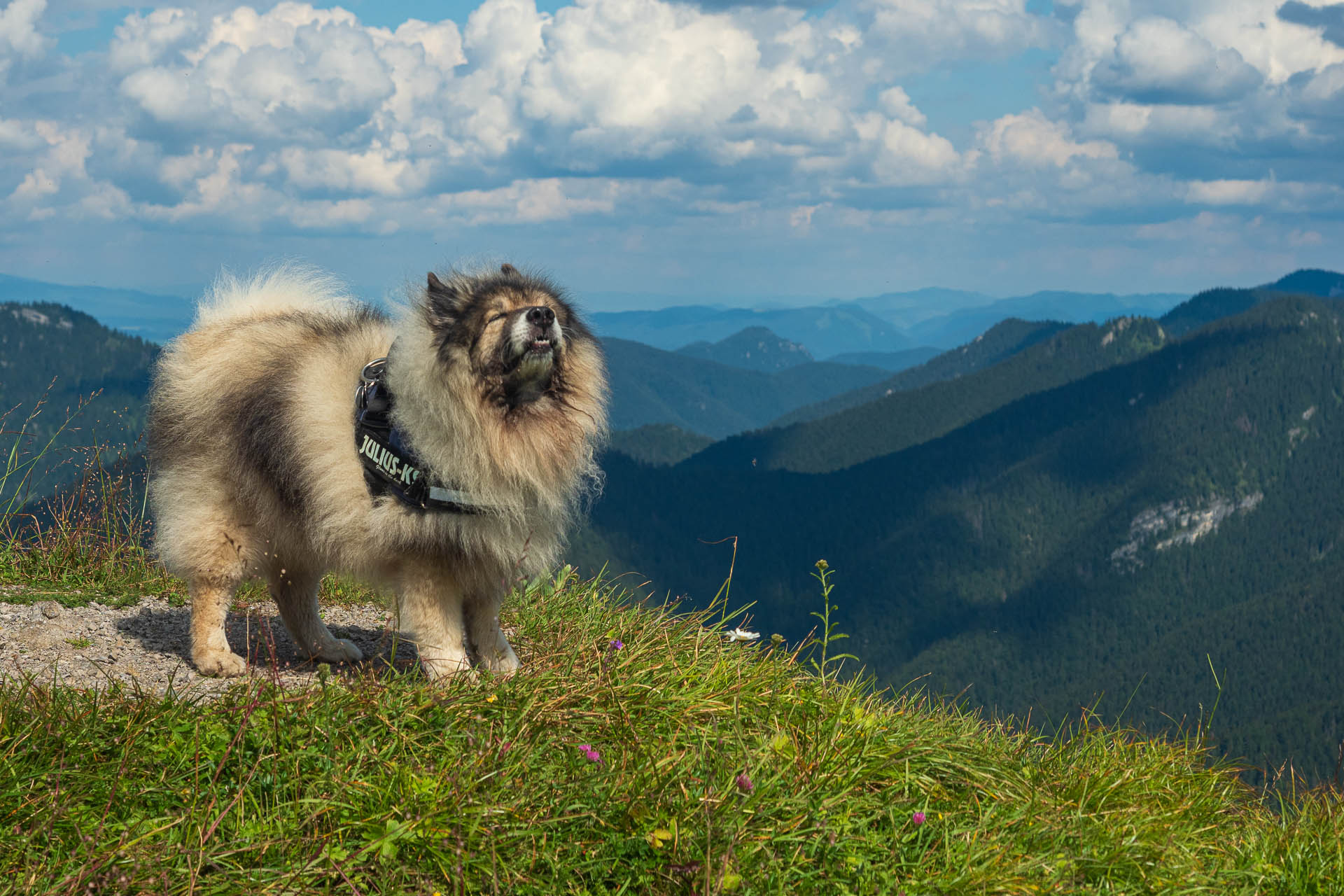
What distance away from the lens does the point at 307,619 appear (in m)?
6.41

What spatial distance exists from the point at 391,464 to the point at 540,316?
43.8 inches

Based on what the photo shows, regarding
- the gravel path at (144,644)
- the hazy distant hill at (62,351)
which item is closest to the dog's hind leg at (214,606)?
the gravel path at (144,644)

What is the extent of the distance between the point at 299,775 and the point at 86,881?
2.43 ft

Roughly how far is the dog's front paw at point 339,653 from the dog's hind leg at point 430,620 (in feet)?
4.77

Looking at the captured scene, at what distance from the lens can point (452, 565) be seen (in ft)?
17.1

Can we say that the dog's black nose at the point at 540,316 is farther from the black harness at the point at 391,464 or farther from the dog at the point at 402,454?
the black harness at the point at 391,464

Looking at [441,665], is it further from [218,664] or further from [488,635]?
[218,664]

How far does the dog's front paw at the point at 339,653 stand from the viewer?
6402 mm

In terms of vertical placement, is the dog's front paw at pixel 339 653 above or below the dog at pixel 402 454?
below

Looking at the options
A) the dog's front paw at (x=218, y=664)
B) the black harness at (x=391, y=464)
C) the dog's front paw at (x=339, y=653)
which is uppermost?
the black harness at (x=391, y=464)

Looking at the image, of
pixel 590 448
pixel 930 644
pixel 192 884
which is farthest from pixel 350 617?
pixel 930 644

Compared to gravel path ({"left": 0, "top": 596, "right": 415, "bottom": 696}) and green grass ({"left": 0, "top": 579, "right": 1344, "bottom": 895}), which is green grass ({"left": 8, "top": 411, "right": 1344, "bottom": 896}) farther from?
gravel path ({"left": 0, "top": 596, "right": 415, "bottom": 696})

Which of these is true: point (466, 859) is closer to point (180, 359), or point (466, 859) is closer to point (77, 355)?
point (180, 359)

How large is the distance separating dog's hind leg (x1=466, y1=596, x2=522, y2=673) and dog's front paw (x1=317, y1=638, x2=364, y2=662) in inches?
50.7
